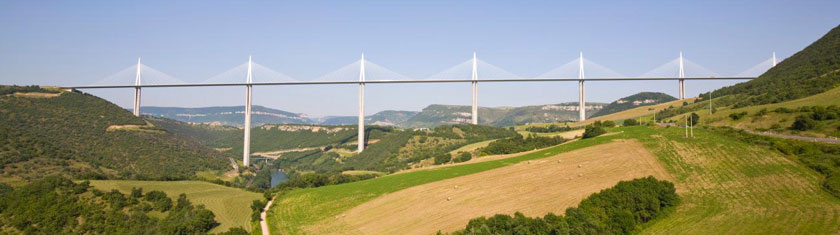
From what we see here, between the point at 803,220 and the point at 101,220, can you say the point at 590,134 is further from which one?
the point at 101,220

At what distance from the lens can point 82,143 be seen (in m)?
61.0

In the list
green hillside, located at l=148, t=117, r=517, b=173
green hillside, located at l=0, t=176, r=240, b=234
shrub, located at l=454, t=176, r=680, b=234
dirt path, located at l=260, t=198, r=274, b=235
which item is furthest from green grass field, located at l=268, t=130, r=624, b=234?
green hillside, located at l=148, t=117, r=517, b=173

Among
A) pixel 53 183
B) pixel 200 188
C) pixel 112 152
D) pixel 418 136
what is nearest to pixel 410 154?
pixel 418 136

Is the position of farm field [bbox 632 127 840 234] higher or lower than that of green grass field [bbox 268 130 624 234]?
higher

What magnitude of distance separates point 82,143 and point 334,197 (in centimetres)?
4613

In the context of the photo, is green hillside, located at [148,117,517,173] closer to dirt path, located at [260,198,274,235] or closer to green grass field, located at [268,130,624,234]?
green grass field, located at [268,130,624,234]

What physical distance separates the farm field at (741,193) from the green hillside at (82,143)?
47214 millimetres

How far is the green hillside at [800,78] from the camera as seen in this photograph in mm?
43344

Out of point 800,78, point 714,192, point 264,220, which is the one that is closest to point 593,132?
point 714,192

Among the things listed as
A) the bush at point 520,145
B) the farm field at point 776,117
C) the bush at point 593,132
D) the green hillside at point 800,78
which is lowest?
the bush at point 520,145

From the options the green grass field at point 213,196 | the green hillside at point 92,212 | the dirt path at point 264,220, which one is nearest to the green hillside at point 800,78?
the dirt path at point 264,220

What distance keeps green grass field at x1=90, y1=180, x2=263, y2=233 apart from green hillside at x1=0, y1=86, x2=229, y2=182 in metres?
5.14

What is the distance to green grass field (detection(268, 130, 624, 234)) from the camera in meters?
29.1

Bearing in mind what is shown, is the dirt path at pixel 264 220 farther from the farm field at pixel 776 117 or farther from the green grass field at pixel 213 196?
the farm field at pixel 776 117
